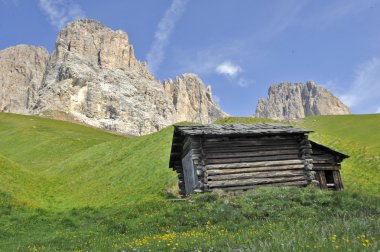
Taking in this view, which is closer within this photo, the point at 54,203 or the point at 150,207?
the point at 150,207

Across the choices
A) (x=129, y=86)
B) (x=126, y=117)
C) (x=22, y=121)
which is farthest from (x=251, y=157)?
(x=129, y=86)

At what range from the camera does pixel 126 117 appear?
→ 7077 inches

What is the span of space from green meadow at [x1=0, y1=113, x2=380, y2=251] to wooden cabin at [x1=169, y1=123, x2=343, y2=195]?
152 centimetres

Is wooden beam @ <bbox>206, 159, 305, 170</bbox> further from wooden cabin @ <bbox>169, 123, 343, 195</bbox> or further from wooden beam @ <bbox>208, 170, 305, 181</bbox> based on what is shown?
wooden beam @ <bbox>208, 170, 305, 181</bbox>

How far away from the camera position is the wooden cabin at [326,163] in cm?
2833

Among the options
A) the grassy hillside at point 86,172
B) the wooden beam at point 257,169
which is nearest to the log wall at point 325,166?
the wooden beam at point 257,169

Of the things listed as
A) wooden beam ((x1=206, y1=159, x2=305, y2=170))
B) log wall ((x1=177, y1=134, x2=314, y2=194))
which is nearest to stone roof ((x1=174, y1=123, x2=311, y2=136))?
log wall ((x1=177, y1=134, x2=314, y2=194))

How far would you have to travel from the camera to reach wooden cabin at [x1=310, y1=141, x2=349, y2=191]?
92.9 feet

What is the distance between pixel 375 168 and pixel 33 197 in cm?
3197

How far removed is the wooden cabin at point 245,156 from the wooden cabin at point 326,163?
14.1 ft

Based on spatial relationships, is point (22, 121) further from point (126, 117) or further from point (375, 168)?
point (126, 117)

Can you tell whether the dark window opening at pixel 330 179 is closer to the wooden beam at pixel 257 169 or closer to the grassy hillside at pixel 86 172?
the wooden beam at pixel 257 169

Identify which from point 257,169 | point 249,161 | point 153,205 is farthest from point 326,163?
point 153,205

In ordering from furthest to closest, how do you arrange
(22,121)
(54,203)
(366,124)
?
(22,121)
(366,124)
(54,203)
